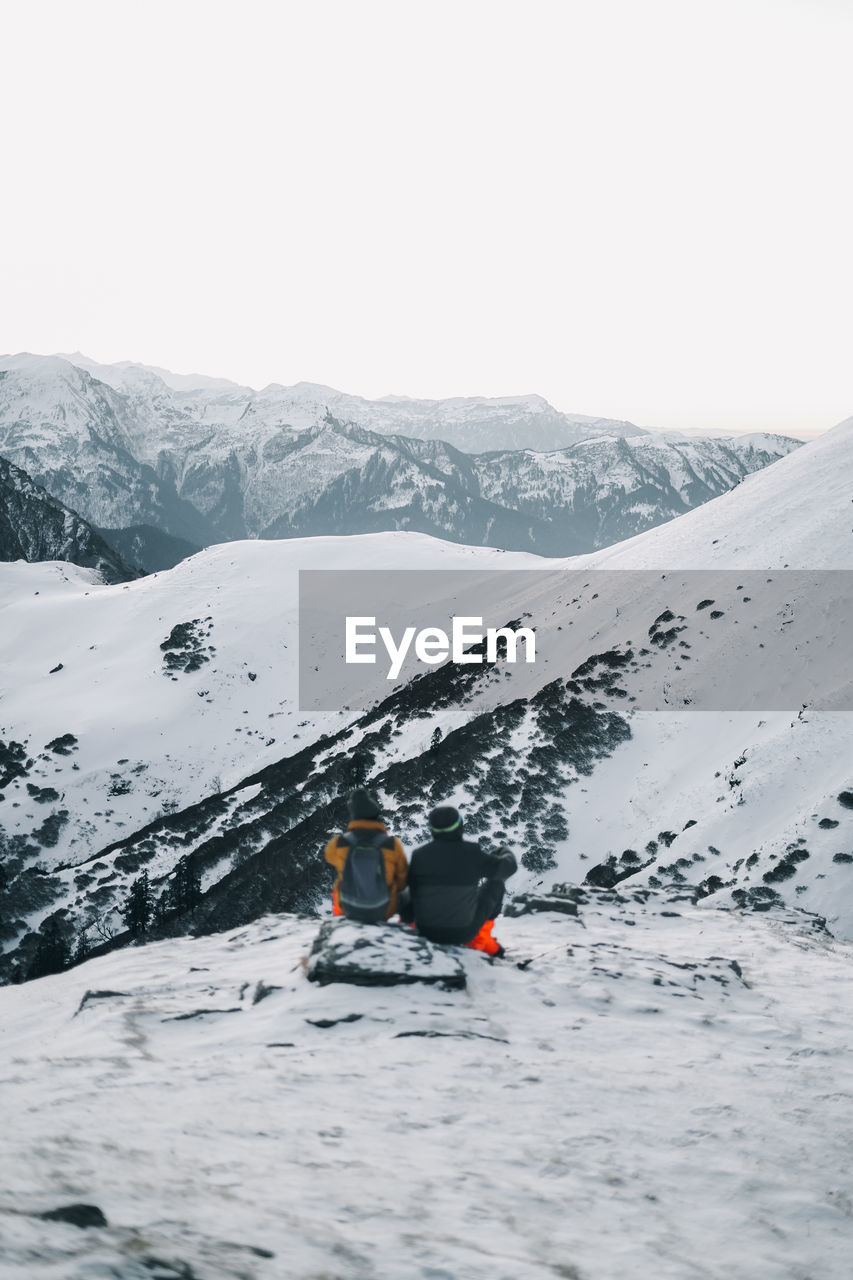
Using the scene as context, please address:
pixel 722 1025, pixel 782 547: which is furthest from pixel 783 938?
pixel 782 547

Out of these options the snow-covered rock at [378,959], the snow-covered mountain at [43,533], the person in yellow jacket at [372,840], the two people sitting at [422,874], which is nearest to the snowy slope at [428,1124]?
the snow-covered rock at [378,959]

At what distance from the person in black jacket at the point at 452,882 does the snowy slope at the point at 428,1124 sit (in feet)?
2.08

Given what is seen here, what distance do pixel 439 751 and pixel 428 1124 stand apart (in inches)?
1217

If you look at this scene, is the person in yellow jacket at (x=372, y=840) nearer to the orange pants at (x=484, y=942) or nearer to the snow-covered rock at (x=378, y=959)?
the snow-covered rock at (x=378, y=959)

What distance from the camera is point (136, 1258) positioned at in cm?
364

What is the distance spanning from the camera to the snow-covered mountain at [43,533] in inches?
6476

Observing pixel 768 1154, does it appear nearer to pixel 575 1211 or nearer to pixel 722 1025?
pixel 575 1211

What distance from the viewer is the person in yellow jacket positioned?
9023mm

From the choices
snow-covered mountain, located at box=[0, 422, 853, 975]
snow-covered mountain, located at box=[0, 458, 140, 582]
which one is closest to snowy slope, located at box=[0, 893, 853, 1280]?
snow-covered mountain, located at box=[0, 422, 853, 975]

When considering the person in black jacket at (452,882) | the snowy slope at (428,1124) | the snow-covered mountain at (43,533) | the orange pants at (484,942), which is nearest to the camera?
the snowy slope at (428,1124)

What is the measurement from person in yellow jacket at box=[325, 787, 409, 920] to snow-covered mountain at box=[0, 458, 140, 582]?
543 feet

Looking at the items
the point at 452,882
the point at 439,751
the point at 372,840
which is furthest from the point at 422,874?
the point at 439,751

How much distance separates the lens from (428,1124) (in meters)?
5.98

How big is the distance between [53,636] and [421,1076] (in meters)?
76.6
